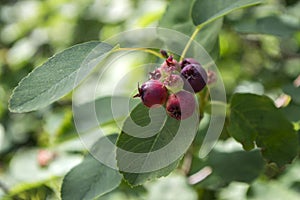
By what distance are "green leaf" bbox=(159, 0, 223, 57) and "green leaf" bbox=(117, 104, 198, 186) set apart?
0.34 m

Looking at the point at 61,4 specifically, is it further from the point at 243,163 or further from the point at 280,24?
the point at 243,163

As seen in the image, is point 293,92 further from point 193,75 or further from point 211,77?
point 193,75

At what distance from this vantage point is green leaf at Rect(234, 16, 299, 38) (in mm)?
1760

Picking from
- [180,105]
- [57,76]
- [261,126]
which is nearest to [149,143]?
[180,105]

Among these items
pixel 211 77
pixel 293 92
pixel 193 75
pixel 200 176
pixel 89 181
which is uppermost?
pixel 193 75

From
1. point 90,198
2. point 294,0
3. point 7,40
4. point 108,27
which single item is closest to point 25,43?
point 7,40

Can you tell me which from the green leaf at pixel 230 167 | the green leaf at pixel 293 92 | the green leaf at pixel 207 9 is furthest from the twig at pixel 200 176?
the green leaf at pixel 207 9

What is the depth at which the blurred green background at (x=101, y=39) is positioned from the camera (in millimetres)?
1702

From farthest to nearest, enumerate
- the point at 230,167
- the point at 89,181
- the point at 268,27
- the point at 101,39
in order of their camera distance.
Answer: the point at 101,39 → the point at 268,27 → the point at 230,167 → the point at 89,181

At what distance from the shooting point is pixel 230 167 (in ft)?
5.36

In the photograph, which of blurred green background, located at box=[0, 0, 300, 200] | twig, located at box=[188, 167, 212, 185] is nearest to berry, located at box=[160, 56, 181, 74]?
blurred green background, located at box=[0, 0, 300, 200]

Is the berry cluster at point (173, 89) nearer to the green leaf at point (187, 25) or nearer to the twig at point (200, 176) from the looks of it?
the green leaf at point (187, 25)

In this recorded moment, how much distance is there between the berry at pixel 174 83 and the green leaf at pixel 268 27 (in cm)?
75

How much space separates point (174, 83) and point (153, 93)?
0.14ft
